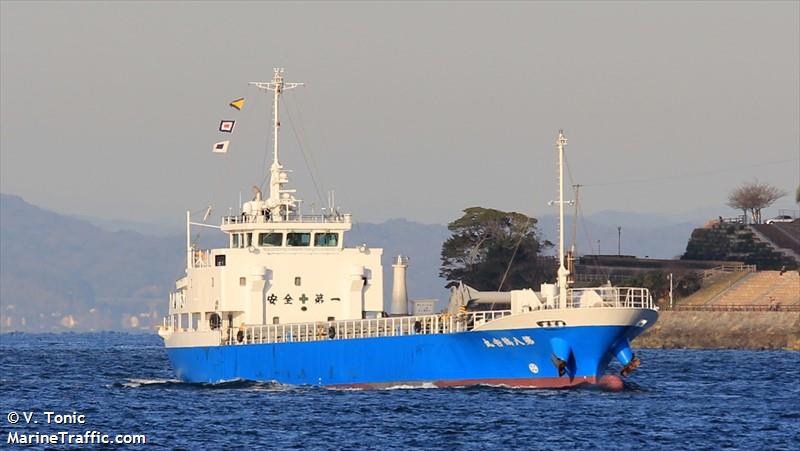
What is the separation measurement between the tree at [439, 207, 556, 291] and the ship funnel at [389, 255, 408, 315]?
62.6 metres

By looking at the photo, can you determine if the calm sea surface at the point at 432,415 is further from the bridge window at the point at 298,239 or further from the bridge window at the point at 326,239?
the bridge window at the point at 326,239

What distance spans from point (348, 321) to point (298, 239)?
577 cm

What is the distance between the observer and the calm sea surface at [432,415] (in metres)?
49.2

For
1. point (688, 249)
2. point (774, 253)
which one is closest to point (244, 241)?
point (774, 253)

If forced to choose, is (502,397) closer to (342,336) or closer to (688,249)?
(342,336)

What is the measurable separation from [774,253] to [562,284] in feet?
316

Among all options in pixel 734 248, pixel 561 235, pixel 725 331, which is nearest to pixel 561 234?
pixel 561 235

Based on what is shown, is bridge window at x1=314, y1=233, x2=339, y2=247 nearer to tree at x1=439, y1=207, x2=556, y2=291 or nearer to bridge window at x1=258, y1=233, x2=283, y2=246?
bridge window at x1=258, y1=233, x2=283, y2=246

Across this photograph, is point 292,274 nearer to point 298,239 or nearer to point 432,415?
point 298,239

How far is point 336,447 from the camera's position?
47.8 m

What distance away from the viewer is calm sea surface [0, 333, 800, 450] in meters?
49.2

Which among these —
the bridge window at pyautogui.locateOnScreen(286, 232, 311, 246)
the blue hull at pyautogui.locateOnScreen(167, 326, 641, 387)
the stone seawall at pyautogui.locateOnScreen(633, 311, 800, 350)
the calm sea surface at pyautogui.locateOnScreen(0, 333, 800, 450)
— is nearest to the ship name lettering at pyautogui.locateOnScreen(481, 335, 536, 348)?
the blue hull at pyautogui.locateOnScreen(167, 326, 641, 387)

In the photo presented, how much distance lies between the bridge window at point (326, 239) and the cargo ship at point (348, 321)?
57 millimetres

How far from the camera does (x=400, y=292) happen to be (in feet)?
233
